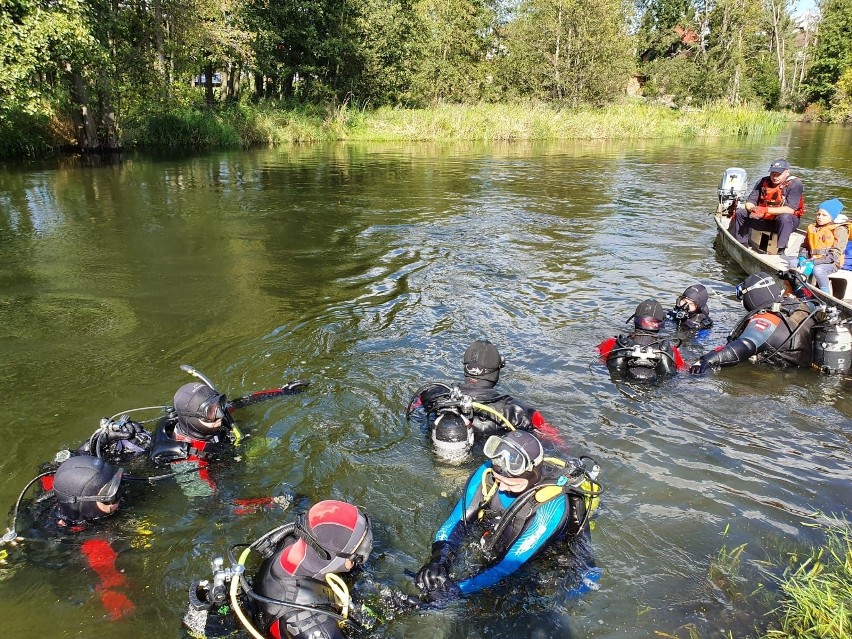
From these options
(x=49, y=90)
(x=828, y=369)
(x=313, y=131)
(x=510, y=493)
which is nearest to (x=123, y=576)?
(x=510, y=493)

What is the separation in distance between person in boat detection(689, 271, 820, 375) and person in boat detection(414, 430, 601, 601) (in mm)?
3732

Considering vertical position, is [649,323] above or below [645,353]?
above

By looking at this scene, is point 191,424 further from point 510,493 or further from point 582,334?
point 582,334

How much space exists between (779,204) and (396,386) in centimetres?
826

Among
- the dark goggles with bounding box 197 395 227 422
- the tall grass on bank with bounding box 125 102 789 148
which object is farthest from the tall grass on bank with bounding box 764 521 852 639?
the tall grass on bank with bounding box 125 102 789 148

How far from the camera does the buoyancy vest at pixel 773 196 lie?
1065 centimetres

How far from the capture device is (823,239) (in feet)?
29.8

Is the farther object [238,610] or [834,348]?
[834,348]

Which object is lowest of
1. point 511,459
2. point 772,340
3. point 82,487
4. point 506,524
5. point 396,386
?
point 396,386

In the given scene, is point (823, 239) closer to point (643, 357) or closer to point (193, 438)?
point (643, 357)

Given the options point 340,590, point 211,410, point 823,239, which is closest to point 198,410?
point 211,410

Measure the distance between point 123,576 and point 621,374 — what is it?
5.43 meters

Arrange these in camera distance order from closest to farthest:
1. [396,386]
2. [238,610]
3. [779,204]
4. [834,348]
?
[238,610]
[834,348]
[396,386]
[779,204]

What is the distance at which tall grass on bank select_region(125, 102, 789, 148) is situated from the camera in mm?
30547
